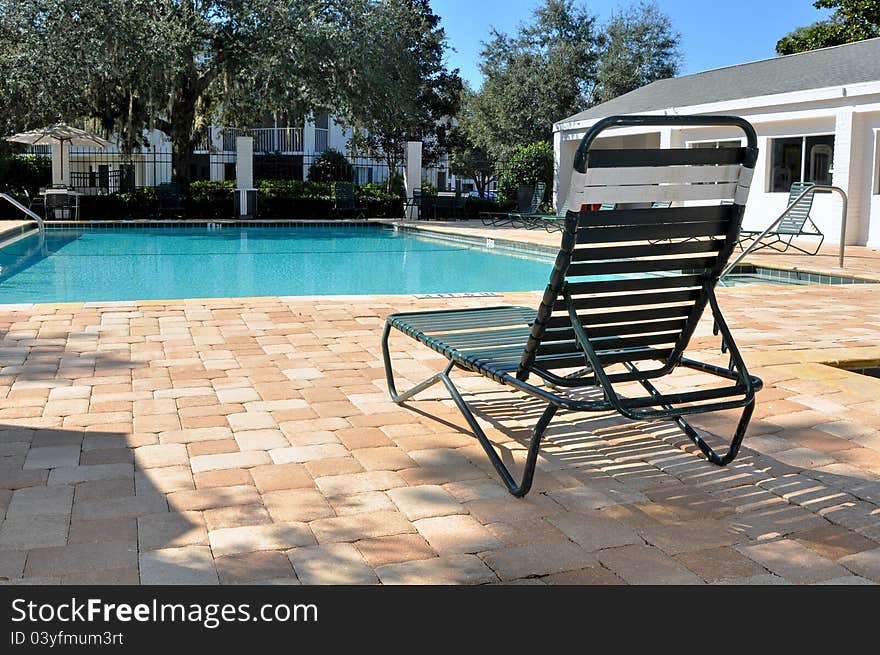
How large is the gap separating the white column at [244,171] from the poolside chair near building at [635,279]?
18.8 metres

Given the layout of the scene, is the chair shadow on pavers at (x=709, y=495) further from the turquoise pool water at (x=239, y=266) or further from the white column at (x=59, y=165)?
the white column at (x=59, y=165)

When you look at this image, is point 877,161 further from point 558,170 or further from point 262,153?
point 262,153

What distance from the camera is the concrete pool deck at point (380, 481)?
7.89 feet

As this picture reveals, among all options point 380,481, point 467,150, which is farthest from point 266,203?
point 380,481

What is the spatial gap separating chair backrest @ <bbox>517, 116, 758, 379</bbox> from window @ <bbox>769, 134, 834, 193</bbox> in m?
12.7

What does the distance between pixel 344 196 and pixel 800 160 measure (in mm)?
10498

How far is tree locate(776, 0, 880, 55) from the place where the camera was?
84.0 ft

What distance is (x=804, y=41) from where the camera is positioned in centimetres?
2800

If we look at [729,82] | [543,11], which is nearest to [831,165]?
[729,82]

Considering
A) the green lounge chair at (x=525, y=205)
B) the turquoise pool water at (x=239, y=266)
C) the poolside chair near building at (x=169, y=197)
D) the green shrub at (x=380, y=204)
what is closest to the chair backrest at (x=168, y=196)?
the poolside chair near building at (x=169, y=197)

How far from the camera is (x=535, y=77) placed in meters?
28.5
